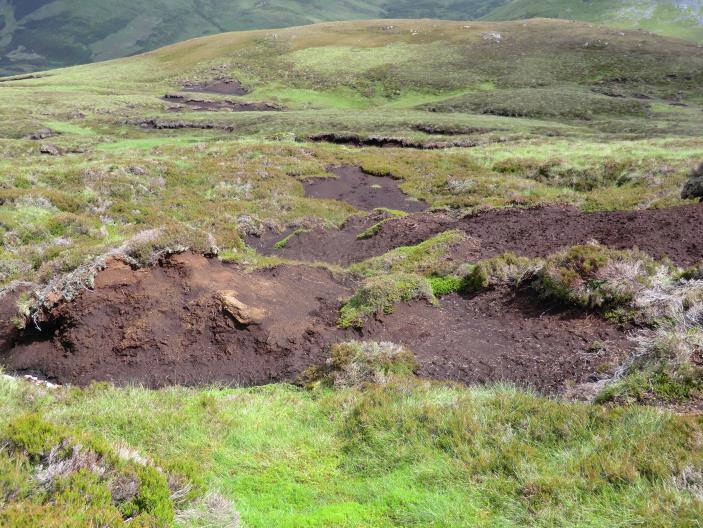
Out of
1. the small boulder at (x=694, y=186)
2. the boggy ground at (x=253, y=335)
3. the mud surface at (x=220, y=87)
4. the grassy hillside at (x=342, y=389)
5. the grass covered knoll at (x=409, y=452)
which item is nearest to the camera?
the grass covered knoll at (x=409, y=452)

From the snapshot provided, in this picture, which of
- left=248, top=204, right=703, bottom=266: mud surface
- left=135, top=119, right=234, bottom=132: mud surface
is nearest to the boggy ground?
left=248, top=204, right=703, bottom=266: mud surface

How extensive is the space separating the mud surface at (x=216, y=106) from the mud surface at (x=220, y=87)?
880 cm

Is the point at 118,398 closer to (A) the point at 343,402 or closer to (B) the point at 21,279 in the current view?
(A) the point at 343,402

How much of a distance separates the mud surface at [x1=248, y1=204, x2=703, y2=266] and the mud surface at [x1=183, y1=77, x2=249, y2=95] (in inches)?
2696

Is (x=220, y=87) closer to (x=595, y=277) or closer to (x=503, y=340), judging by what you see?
(x=595, y=277)

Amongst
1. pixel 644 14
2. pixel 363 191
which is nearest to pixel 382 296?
pixel 363 191

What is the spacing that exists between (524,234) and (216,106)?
6524 centimetres

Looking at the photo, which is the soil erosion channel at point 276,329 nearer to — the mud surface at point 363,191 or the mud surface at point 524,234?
the mud surface at point 524,234

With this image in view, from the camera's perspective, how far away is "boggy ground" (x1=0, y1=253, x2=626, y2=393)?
7.61m

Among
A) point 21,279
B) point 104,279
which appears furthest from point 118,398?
point 21,279

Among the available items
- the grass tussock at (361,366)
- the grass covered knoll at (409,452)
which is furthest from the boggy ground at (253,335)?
the grass covered knoll at (409,452)

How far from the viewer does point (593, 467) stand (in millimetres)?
3908

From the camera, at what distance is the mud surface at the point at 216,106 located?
2613 inches

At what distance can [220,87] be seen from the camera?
80562 mm
